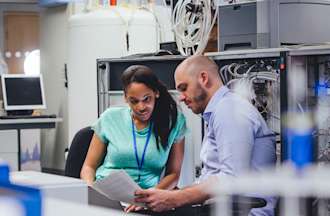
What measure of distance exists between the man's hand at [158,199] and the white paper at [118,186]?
0.07 feet

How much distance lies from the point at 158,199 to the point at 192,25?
1325 mm

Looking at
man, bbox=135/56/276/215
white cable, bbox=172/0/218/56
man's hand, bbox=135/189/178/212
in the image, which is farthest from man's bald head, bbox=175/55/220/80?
white cable, bbox=172/0/218/56

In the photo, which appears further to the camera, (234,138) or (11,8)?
(11,8)

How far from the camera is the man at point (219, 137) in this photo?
2.32m

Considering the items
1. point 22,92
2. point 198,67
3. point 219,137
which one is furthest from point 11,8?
point 219,137

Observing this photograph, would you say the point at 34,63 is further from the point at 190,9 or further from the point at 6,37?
the point at 190,9

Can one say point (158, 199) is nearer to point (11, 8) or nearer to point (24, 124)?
→ point (24, 124)

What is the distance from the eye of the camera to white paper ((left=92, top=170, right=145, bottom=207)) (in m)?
2.32

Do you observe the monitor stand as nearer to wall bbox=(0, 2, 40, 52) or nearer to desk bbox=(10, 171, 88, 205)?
wall bbox=(0, 2, 40, 52)

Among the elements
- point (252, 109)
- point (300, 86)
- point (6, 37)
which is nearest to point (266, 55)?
point (300, 86)

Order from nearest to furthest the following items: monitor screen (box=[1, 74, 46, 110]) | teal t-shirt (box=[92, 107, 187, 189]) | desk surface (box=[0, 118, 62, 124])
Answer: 1. teal t-shirt (box=[92, 107, 187, 189])
2. desk surface (box=[0, 118, 62, 124])
3. monitor screen (box=[1, 74, 46, 110])

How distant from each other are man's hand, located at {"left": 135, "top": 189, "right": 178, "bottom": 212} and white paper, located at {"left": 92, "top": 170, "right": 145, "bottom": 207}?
0.07ft

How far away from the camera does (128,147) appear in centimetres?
275

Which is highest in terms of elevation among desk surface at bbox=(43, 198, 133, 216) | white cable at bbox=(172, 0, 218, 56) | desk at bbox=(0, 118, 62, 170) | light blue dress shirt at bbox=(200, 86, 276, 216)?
white cable at bbox=(172, 0, 218, 56)
